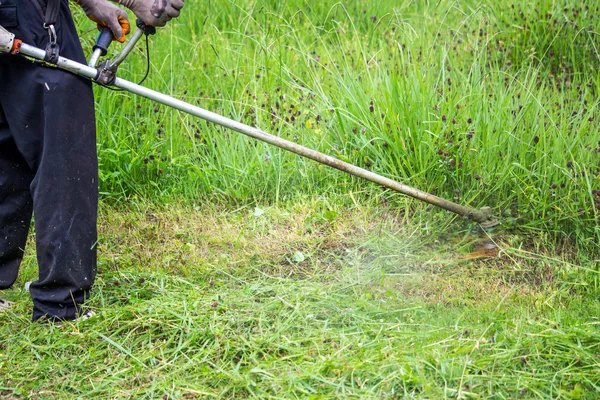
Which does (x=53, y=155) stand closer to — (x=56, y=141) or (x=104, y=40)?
(x=56, y=141)

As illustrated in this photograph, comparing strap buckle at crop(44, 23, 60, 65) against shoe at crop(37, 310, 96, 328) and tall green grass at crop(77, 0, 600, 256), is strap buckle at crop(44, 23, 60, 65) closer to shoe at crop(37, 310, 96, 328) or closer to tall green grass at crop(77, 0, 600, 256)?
shoe at crop(37, 310, 96, 328)

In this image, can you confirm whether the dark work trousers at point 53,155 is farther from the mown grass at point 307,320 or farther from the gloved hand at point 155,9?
the gloved hand at point 155,9

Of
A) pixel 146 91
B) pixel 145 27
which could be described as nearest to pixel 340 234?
pixel 146 91

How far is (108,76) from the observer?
9.59ft

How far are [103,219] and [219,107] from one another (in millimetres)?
1045

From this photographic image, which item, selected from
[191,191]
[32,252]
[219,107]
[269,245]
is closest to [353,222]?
[269,245]

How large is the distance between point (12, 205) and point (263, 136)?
1141 millimetres

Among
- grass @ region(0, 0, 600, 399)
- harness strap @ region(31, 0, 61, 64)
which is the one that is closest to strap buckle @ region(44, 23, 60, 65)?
harness strap @ region(31, 0, 61, 64)

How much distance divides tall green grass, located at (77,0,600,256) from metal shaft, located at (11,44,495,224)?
246mm

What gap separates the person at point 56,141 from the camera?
2836mm

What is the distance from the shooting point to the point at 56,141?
9.43ft

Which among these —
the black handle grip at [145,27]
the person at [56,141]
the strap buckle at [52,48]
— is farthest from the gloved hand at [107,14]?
the strap buckle at [52,48]

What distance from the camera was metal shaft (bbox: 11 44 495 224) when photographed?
283 centimetres

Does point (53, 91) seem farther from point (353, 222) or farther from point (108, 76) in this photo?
point (353, 222)
